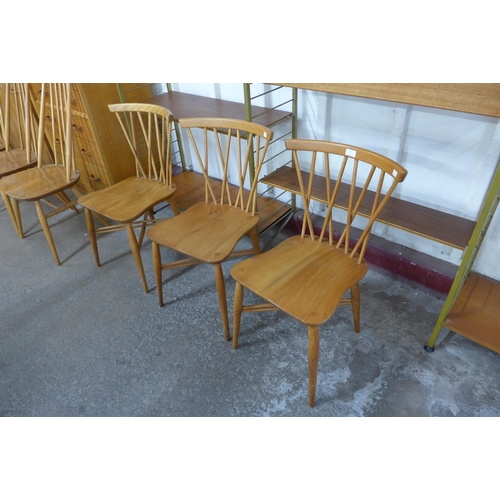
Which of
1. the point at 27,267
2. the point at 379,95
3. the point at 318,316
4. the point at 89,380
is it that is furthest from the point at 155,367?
the point at 379,95

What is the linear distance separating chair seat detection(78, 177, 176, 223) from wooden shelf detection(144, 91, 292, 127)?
40cm

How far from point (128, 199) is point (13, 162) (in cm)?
108

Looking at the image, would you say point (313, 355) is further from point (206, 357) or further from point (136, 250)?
point (136, 250)

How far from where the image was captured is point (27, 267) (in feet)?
7.24

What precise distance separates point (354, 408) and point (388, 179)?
1.08 meters

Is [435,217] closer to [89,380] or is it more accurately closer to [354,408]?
[354,408]

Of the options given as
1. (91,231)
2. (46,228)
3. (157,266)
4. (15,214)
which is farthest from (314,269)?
(15,214)

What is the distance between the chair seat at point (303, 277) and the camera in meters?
1.19

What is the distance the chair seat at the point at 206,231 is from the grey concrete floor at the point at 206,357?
1.50 ft

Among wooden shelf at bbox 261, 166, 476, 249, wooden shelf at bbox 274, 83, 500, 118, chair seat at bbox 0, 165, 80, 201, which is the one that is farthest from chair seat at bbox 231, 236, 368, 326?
chair seat at bbox 0, 165, 80, 201

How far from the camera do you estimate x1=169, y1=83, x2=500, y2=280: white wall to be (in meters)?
1.46

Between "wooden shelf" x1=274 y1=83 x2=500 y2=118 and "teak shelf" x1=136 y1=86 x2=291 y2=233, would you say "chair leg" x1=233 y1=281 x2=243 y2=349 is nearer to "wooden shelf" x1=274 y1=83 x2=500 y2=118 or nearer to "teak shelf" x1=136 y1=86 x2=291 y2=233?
"teak shelf" x1=136 y1=86 x2=291 y2=233

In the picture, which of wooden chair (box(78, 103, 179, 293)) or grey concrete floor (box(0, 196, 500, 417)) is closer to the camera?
grey concrete floor (box(0, 196, 500, 417))

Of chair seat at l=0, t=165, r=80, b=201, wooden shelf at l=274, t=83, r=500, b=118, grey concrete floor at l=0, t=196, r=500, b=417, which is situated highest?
wooden shelf at l=274, t=83, r=500, b=118
